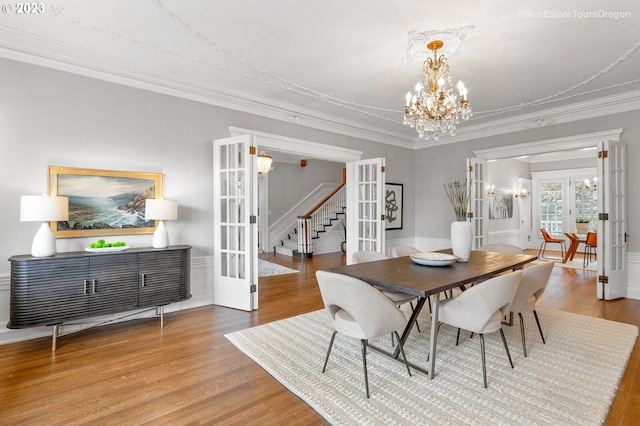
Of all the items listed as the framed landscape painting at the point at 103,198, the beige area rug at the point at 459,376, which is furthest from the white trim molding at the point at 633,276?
the framed landscape painting at the point at 103,198

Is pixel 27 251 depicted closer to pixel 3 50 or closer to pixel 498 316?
pixel 3 50

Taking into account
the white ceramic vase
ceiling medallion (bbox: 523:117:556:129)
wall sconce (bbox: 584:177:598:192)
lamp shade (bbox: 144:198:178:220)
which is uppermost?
ceiling medallion (bbox: 523:117:556:129)

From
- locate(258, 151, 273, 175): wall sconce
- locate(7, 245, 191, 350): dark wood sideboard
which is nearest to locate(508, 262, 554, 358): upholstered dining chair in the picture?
locate(7, 245, 191, 350): dark wood sideboard

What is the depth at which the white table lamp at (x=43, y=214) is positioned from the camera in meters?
2.73

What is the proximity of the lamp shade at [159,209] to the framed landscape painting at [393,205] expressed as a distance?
13.7ft

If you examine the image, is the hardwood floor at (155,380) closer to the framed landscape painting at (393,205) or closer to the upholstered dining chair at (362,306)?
the upholstered dining chair at (362,306)

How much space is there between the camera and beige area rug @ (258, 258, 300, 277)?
6.22 metres

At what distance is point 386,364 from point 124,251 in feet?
Answer: 9.22

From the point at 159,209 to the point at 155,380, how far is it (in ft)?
6.05

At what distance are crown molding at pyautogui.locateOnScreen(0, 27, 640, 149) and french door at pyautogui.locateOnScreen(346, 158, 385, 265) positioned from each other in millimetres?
802

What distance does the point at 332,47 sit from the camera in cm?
306

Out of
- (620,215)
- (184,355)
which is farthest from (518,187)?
(184,355)

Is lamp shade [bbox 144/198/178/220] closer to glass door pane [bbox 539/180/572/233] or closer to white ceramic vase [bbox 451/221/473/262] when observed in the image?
white ceramic vase [bbox 451/221/473/262]

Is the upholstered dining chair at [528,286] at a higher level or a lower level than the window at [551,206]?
lower
